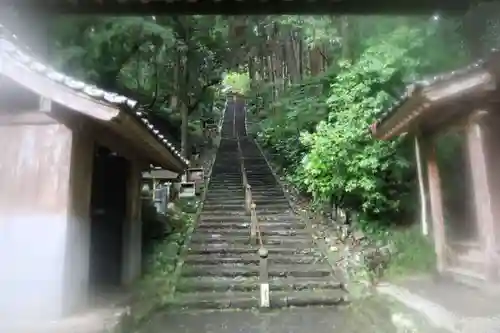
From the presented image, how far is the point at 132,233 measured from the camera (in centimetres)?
1149

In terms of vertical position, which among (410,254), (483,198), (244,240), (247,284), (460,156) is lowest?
(247,284)

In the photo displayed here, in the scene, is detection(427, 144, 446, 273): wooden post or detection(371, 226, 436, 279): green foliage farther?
A: detection(371, 226, 436, 279): green foliage

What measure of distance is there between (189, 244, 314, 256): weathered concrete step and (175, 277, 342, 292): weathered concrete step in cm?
174

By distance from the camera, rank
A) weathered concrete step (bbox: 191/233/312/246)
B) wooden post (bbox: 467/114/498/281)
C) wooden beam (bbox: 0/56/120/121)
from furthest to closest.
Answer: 1. weathered concrete step (bbox: 191/233/312/246)
2. wooden post (bbox: 467/114/498/281)
3. wooden beam (bbox: 0/56/120/121)

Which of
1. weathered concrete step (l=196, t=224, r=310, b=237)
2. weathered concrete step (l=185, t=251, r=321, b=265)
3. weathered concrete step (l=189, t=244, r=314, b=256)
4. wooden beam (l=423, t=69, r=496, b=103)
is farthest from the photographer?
weathered concrete step (l=196, t=224, r=310, b=237)

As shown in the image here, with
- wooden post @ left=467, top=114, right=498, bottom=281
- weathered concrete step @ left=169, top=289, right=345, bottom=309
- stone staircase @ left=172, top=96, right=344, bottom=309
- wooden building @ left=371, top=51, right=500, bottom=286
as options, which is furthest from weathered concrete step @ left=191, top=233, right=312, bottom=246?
wooden post @ left=467, top=114, right=498, bottom=281

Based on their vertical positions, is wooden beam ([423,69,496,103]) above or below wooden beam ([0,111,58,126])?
above

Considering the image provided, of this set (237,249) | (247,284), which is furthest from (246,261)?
(247,284)

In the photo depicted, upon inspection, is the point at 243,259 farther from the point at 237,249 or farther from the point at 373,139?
the point at 373,139

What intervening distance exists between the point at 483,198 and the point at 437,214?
2.13 m

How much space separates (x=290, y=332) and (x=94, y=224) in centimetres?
473

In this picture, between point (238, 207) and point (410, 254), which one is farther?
point (238, 207)

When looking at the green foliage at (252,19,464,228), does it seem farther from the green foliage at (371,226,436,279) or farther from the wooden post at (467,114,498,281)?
the wooden post at (467,114,498,281)

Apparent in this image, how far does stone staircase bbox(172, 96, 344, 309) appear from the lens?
1091cm
